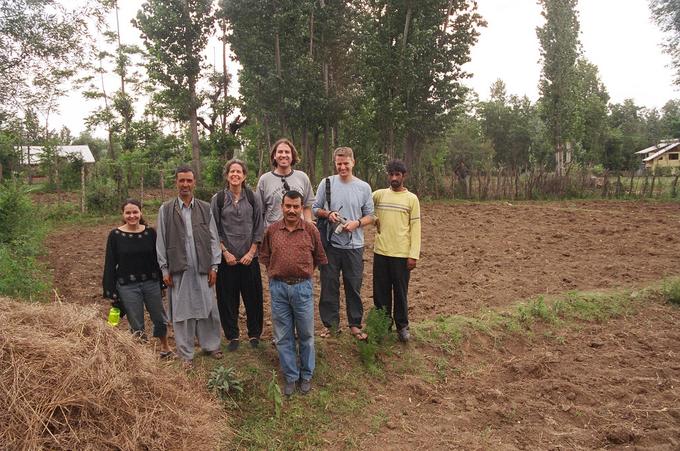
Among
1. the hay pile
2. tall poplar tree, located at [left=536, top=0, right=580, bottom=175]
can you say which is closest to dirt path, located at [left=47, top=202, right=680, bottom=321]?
the hay pile

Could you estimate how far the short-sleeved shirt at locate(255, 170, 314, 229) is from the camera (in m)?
3.93

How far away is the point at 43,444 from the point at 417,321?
374 centimetres

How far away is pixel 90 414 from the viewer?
7.80 feet

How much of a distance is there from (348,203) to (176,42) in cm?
1617

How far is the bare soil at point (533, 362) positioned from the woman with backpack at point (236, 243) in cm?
93

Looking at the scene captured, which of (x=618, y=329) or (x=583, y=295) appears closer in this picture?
(x=618, y=329)

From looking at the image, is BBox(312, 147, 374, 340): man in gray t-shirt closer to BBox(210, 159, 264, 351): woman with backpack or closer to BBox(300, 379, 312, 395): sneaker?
BBox(210, 159, 264, 351): woman with backpack

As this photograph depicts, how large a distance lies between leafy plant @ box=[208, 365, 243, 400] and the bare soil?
0.81m

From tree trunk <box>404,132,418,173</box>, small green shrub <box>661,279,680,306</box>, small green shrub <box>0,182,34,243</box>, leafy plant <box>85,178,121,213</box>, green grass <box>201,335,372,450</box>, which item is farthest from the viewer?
tree trunk <box>404,132,418,173</box>

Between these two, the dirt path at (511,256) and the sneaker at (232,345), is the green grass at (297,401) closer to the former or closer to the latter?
the sneaker at (232,345)

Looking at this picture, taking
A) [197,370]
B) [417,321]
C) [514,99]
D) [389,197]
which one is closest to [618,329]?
[417,321]

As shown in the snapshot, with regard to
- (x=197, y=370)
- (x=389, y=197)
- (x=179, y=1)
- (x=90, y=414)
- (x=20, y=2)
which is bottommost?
(x=197, y=370)

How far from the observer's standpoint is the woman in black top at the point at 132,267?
150 inches

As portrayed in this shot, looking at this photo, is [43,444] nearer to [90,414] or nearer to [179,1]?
[90,414]
